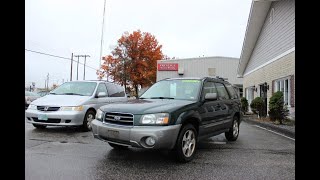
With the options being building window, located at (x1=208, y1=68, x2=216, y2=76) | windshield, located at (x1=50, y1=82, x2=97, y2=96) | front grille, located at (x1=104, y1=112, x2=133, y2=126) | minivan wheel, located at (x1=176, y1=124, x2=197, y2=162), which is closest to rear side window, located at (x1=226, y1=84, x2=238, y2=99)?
minivan wheel, located at (x1=176, y1=124, x2=197, y2=162)

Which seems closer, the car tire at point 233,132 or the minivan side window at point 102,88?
the car tire at point 233,132

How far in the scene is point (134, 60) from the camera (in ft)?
166

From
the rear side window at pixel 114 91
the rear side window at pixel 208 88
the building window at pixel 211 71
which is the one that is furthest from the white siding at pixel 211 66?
the rear side window at pixel 208 88

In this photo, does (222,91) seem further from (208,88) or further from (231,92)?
Answer: (208,88)

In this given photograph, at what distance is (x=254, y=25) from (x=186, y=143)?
47.3 ft

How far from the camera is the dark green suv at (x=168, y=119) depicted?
4836 millimetres

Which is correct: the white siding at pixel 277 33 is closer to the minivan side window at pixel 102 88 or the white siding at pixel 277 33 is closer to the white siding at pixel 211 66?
the minivan side window at pixel 102 88

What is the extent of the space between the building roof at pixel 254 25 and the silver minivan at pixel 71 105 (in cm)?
1015

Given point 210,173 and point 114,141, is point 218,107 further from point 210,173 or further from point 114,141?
point 114,141

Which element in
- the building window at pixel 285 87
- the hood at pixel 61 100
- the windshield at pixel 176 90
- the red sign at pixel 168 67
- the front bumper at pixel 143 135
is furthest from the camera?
the red sign at pixel 168 67

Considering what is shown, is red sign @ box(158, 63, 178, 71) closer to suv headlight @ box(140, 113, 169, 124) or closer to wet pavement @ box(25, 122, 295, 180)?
wet pavement @ box(25, 122, 295, 180)
